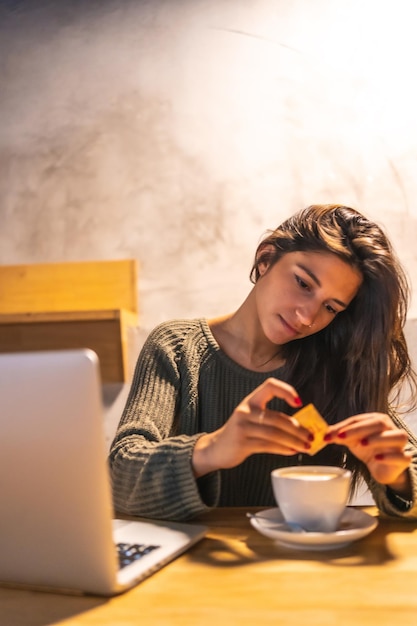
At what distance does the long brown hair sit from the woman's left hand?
351 millimetres

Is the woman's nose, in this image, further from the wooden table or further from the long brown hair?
the wooden table

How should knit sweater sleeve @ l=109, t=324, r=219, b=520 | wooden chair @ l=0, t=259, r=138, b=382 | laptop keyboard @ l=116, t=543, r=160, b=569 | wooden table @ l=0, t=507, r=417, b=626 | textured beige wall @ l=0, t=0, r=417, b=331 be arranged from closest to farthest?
1. wooden table @ l=0, t=507, r=417, b=626
2. laptop keyboard @ l=116, t=543, r=160, b=569
3. knit sweater sleeve @ l=109, t=324, r=219, b=520
4. wooden chair @ l=0, t=259, r=138, b=382
5. textured beige wall @ l=0, t=0, r=417, b=331

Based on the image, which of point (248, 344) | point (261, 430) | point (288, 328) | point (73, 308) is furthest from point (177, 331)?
point (73, 308)

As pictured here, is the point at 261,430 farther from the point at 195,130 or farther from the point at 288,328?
the point at 195,130

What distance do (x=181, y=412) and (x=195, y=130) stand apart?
4.70 feet

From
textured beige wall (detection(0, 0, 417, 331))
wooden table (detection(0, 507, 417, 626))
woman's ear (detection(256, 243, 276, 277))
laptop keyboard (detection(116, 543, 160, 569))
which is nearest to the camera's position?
wooden table (detection(0, 507, 417, 626))

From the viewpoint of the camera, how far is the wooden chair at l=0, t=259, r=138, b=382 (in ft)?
7.78

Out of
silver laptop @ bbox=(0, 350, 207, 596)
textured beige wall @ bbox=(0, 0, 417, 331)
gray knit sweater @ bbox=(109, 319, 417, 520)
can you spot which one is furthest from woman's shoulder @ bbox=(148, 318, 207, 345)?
textured beige wall @ bbox=(0, 0, 417, 331)

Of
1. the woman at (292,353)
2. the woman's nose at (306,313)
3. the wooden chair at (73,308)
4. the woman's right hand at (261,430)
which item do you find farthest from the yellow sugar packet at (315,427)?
the wooden chair at (73,308)

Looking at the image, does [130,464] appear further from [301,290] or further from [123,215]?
[123,215]

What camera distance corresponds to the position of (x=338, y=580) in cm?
72

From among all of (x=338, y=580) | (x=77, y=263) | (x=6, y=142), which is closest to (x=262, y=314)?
(x=338, y=580)

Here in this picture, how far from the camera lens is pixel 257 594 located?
27.0 inches

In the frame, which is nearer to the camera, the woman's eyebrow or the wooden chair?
the woman's eyebrow
